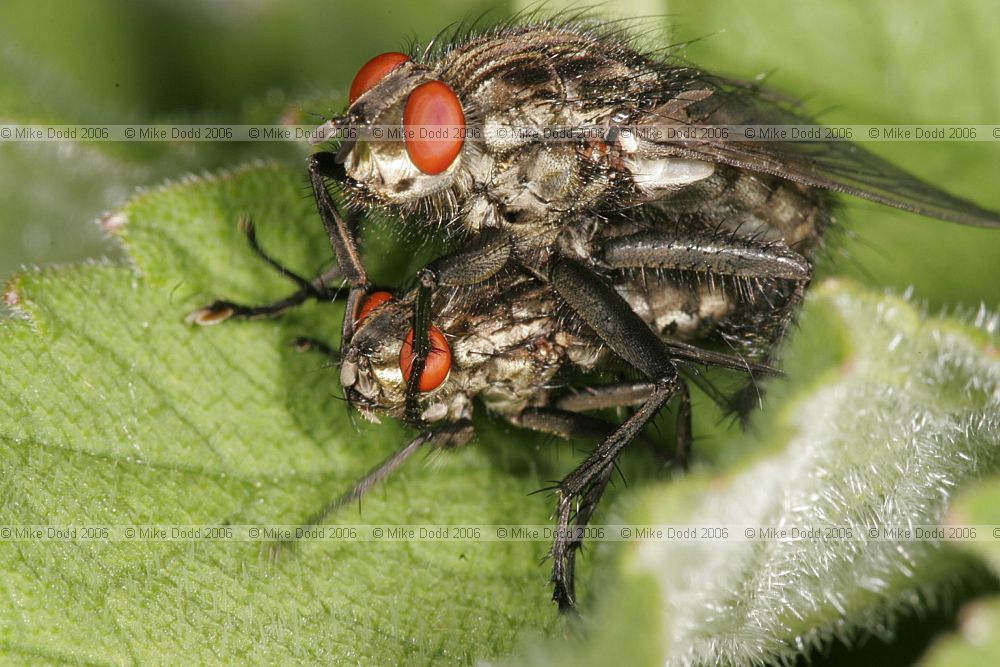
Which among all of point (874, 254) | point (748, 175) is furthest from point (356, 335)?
point (874, 254)

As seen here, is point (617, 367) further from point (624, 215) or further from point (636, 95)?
point (636, 95)

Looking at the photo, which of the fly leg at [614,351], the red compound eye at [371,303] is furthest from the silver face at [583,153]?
the red compound eye at [371,303]

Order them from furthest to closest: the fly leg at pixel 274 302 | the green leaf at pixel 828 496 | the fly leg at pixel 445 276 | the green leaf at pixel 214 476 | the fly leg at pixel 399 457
Result: the fly leg at pixel 274 302
the fly leg at pixel 445 276
the fly leg at pixel 399 457
the green leaf at pixel 214 476
the green leaf at pixel 828 496

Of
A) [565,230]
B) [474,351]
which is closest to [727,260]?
[565,230]

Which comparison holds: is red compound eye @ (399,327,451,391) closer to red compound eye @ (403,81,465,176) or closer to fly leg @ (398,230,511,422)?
fly leg @ (398,230,511,422)

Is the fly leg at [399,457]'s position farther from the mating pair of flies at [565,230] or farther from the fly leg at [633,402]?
the fly leg at [633,402]
